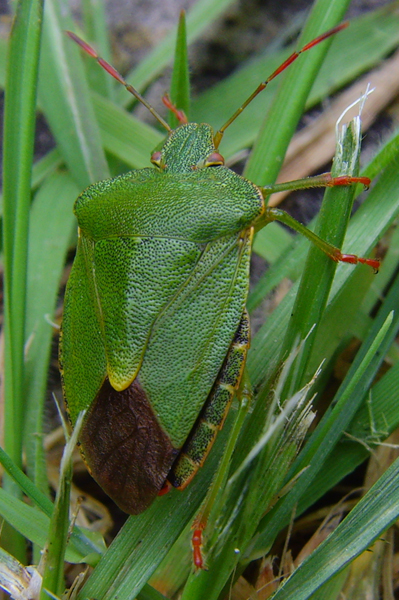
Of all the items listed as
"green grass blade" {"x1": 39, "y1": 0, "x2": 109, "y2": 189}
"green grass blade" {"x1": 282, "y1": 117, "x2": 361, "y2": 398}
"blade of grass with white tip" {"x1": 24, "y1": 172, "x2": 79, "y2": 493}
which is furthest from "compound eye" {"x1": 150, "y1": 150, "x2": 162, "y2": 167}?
"green grass blade" {"x1": 282, "y1": 117, "x2": 361, "y2": 398}

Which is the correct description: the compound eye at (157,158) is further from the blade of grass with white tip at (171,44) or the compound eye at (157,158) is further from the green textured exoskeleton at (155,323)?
the blade of grass with white tip at (171,44)

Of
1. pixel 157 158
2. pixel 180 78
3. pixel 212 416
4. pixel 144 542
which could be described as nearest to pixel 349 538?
pixel 212 416

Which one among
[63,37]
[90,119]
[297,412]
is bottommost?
[297,412]

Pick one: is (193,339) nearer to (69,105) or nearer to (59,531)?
(59,531)

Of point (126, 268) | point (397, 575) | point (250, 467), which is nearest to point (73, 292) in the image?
point (126, 268)

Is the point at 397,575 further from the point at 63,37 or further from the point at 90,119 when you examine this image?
the point at 63,37

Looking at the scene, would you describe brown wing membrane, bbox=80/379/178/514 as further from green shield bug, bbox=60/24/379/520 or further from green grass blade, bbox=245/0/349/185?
green grass blade, bbox=245/0/349/185

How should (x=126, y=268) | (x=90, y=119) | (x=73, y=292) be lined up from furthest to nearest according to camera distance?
(x=90, y=119) < (x=73, y=292) < (x=126, y=268)

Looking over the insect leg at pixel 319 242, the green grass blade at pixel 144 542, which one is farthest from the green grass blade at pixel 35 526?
the insect leg at pixel 319 242
